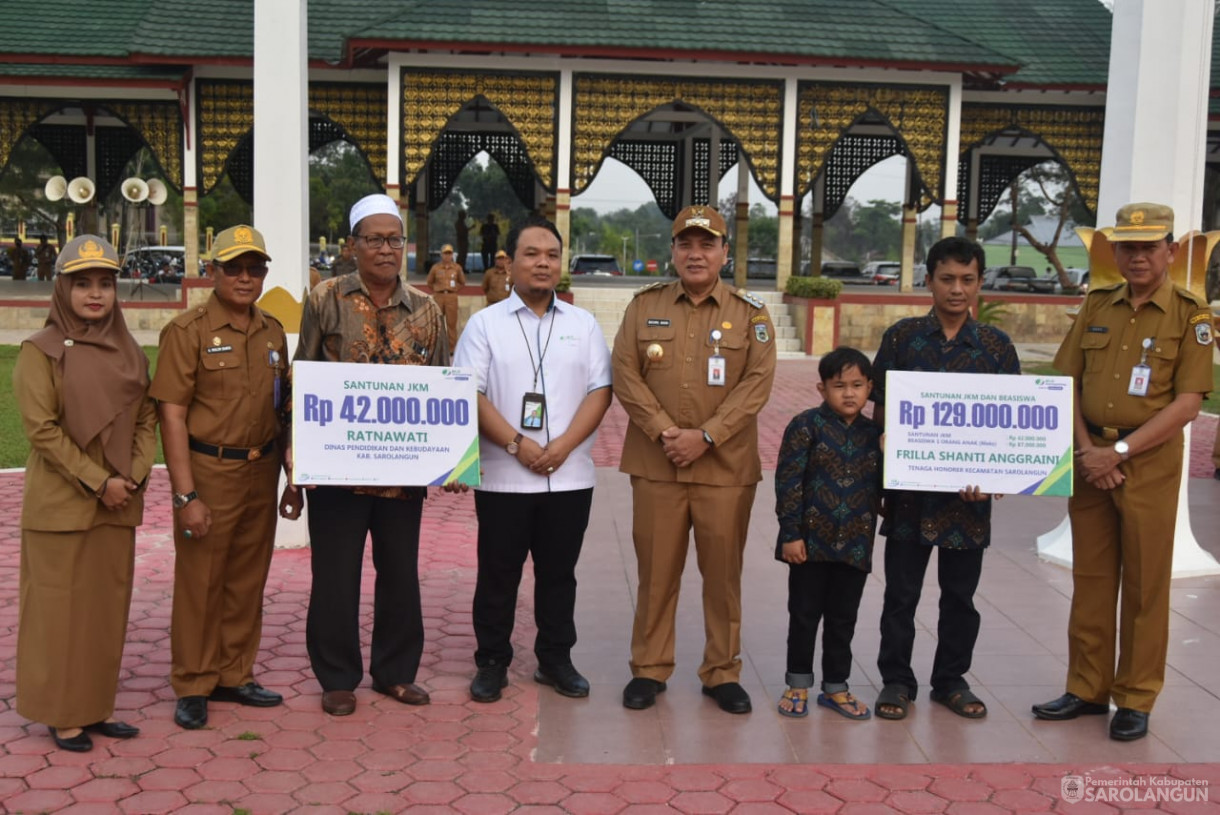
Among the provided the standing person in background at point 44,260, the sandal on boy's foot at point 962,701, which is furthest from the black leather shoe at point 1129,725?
the standing person in background at point 44,260

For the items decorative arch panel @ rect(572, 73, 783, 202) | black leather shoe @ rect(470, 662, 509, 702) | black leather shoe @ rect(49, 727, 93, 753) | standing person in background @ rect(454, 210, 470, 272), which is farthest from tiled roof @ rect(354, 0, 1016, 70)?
black leather shoe @ rect(49, 727, 93, 753)

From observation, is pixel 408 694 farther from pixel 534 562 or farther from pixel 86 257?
pixel 86 257

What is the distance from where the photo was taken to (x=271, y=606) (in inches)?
225

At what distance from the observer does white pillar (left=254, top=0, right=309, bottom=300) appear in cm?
643

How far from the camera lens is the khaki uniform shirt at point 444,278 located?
643 inches

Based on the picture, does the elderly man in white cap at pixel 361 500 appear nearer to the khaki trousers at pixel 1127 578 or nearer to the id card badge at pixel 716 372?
the id card badge at pixel 716 372

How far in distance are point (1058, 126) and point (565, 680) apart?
20.4 meters

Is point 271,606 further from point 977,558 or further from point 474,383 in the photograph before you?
point 977,558

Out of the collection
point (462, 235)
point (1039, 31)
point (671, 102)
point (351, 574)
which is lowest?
point (351, 574)

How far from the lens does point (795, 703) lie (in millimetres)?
4402

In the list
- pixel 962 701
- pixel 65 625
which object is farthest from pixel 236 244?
pixel 962 701

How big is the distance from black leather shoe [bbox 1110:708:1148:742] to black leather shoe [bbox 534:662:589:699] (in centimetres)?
195

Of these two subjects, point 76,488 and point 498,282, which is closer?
point 76,488

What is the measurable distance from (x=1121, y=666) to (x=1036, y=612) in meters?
1.51
